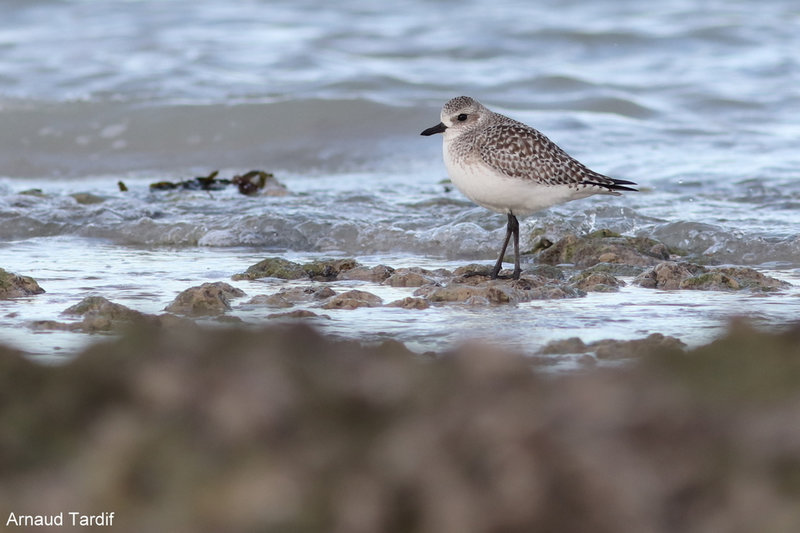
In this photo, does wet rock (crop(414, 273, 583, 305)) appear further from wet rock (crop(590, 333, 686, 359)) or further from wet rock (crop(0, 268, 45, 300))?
wet rock (crop(0, 268, 45, 300))

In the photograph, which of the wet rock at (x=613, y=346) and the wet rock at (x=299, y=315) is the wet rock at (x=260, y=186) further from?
the wet rock at (x=613, y=346)

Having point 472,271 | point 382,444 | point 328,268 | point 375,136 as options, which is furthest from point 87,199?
point 382,444

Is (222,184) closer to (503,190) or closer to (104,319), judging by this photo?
(503,190)

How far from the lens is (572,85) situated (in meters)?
14.4

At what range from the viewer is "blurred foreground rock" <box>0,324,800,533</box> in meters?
2.33

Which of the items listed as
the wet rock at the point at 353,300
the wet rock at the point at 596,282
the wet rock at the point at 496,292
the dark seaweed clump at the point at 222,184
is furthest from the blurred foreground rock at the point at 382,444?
the dark seaweed clump at the point at 222,184

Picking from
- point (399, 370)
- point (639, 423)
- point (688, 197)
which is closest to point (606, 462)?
point (639, 423)

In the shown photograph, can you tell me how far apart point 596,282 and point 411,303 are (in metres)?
1.16

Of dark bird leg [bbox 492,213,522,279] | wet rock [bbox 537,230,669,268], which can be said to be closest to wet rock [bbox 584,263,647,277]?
wet rock [bbox 537,230,669,268]

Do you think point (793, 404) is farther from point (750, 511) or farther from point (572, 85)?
point (572, 85)

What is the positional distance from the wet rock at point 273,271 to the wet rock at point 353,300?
89 cm

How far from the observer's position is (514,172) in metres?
6.26

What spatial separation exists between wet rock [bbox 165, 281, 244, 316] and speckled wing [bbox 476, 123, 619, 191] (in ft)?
5.98

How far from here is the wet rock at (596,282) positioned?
5906 mm
